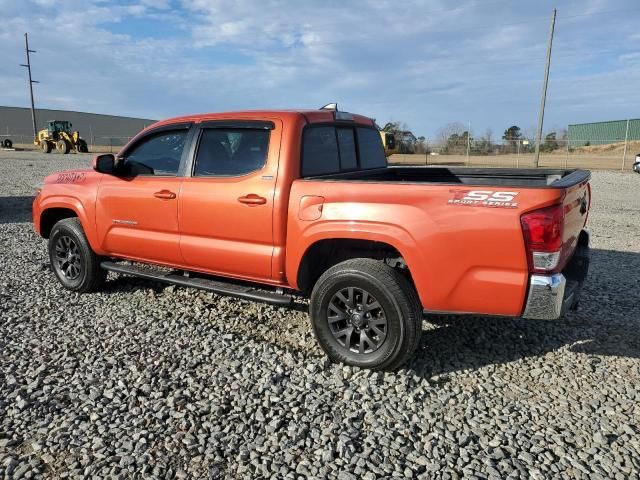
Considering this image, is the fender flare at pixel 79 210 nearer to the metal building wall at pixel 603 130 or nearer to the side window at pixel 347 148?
the side window at pixel 347 148

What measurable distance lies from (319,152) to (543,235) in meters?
2.00

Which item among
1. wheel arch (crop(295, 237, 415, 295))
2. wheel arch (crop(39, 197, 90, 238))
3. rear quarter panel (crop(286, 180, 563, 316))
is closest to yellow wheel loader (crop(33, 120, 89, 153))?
Result: wheel arch (crop(39, 197, 90, 238))

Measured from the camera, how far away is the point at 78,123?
71.8 m

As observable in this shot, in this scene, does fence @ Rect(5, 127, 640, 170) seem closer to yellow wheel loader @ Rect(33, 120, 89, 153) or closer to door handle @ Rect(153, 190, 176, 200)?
yellow wheel loader @ Rect(33, 120, 89, 153)

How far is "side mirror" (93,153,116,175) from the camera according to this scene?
188 inches

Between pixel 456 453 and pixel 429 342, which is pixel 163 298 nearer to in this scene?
pixel 429 342

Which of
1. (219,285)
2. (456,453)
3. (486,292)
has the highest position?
(486,292)

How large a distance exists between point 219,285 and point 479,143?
34395 millimetres

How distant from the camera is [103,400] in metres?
3.28

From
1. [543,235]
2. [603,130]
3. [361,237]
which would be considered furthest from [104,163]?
[603,130]

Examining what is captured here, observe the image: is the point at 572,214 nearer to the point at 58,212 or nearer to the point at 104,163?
the point at 104,163

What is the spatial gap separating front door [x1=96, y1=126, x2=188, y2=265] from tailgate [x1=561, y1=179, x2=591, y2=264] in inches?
123

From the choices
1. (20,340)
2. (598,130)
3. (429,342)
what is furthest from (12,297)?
(598,130)

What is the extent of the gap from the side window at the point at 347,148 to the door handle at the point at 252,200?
3.27 feet
